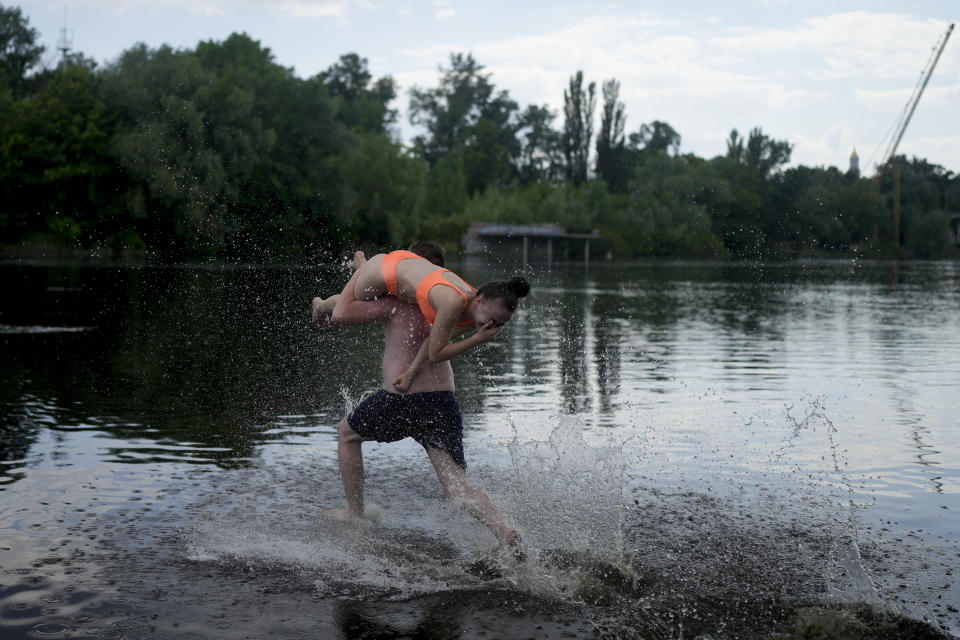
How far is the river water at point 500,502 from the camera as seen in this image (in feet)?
17.6

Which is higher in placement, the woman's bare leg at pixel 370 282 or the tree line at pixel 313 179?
the tree line at pixel 313 179

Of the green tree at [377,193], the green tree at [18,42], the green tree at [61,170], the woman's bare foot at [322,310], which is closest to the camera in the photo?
the woman's bare foot at [322,310]

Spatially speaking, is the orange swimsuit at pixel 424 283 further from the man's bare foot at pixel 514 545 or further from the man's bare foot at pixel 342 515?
the man's bare foot at pixel 342 515

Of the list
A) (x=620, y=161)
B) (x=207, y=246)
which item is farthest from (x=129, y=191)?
(x=620, y=161)

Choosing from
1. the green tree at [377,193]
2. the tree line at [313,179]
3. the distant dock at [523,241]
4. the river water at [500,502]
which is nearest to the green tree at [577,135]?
the tree line at [313,179]

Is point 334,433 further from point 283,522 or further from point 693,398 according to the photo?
point 693,398

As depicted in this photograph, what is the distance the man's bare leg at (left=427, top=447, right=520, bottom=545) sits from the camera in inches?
239

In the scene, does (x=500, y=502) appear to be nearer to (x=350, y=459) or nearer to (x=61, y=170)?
(x=350, y=459)

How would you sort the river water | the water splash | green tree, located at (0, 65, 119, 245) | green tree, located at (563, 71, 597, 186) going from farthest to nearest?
green tree, located at (563, 71, 597, 186) < green tree, located at (0, 65, 119, 245) < the water splash < the river water

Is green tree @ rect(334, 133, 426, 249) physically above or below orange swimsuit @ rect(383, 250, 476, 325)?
above

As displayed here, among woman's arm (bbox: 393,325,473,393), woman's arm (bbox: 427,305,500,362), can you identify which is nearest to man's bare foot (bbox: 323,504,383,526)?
woman's arm (bbox: 393,325,473,393)

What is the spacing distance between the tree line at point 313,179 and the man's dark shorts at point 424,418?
44.9m

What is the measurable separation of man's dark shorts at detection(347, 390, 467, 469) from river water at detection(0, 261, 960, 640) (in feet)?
2.30

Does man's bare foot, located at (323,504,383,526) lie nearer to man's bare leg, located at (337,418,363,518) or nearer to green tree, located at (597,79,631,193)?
man's bare leg, located at (337,418,363,518)
